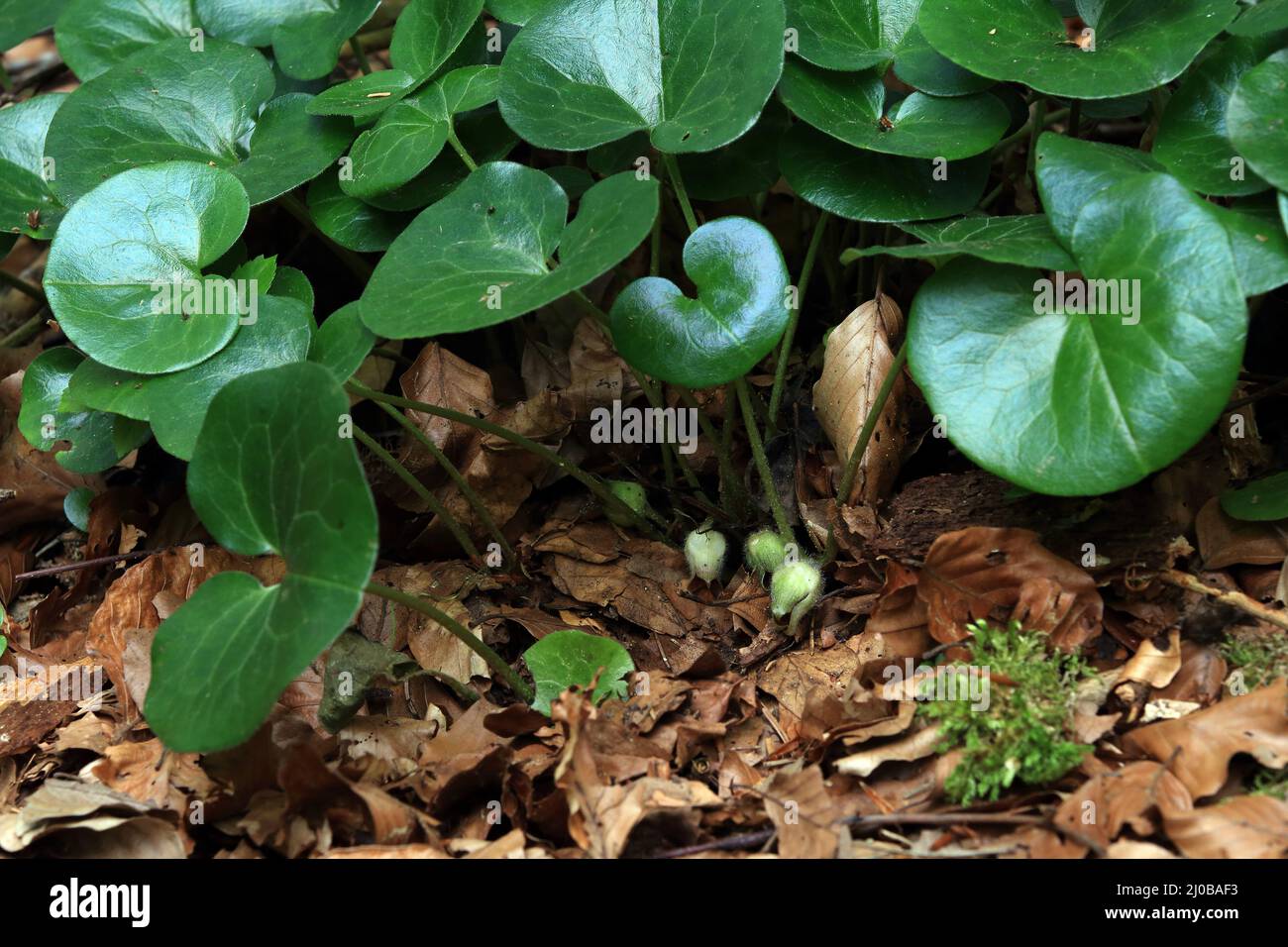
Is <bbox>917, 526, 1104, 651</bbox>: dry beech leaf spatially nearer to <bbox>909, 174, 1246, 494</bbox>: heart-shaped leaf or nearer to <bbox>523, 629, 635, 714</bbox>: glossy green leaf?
<bbox>909, 174, 1246, 494</bbox>: heart-shaped leaf

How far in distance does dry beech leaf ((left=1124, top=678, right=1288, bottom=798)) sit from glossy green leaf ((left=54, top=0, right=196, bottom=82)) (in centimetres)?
252

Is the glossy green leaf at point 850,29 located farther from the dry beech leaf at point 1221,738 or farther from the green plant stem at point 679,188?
the dry beech leaf at point 1221,738

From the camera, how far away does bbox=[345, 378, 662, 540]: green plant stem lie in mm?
1860

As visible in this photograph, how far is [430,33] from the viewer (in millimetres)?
2150

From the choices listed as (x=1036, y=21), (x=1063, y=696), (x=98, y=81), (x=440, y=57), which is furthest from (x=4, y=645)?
(x=1036, y=21)

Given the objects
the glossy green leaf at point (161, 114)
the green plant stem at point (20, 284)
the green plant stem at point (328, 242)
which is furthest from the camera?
the green plant stem at point (20, 284)

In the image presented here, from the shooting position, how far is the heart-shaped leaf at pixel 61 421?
6.95ft

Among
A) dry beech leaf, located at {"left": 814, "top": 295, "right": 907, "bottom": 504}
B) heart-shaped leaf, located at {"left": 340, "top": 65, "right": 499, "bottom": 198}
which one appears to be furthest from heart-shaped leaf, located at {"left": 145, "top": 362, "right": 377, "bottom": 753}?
dry beech leaf, located at {"left": 814, "top": 295, "right": 907, "bottom": 504}

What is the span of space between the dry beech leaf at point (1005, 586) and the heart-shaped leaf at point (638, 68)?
81 centimetres

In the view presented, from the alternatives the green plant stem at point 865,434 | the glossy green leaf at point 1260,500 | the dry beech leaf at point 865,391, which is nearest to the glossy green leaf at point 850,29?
the dry beech leaf at point 865,391

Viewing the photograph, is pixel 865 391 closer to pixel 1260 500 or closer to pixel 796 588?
pixel 796 588

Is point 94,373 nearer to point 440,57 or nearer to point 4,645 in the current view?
point 4,645
